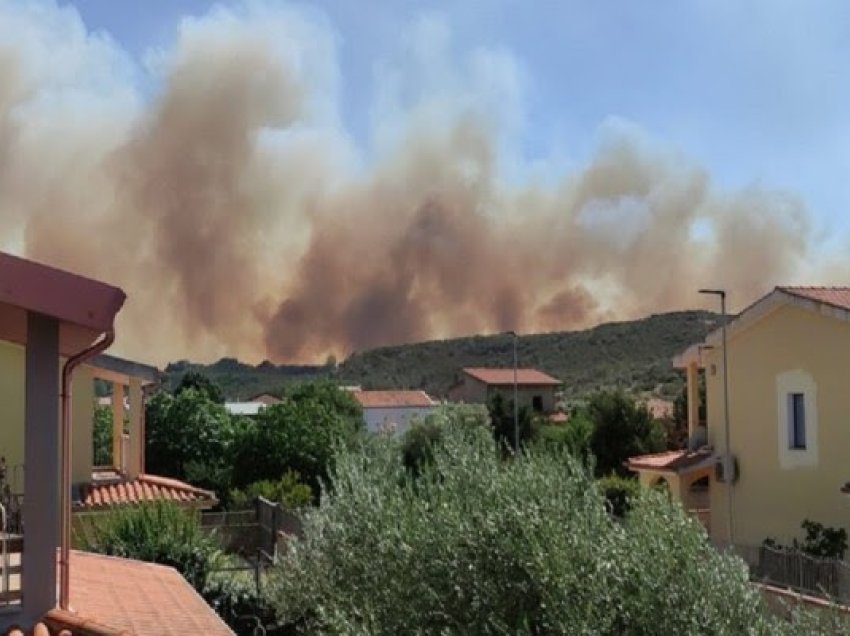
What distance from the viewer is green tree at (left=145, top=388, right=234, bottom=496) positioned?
122 feet

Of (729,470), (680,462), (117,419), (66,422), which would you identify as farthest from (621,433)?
(66,422)

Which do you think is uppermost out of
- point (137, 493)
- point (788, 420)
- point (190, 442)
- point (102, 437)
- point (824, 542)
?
point (788, 420)

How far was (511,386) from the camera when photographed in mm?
82000

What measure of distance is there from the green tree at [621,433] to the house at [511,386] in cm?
3225

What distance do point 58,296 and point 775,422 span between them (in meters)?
21.7

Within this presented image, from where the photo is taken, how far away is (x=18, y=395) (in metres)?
19.5

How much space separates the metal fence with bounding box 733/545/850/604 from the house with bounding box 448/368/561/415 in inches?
2458

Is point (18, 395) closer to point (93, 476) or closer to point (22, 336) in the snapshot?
point (93, 476)

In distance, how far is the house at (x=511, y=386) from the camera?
81.8 metres

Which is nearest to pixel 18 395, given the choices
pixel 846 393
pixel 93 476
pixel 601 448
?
pixel 93 476

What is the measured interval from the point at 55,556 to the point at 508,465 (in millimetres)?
6234

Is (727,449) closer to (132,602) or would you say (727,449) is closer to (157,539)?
(157,539)

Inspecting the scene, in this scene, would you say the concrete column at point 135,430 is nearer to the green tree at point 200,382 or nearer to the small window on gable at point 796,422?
the small window on gable at point 796,422

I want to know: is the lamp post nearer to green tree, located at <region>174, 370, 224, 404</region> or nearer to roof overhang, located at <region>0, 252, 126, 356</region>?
roof overhang, located at <region>0, 252, 126, 356</region>
